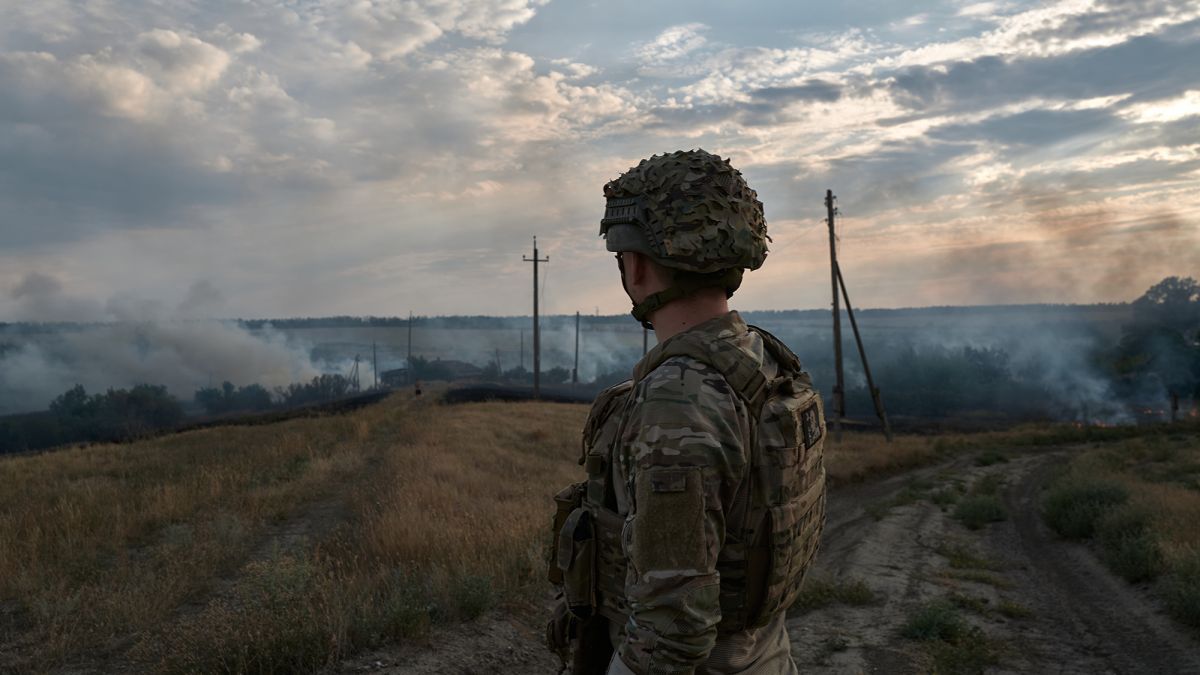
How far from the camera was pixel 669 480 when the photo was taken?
5.51 feet

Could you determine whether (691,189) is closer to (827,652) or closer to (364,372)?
(827,652)

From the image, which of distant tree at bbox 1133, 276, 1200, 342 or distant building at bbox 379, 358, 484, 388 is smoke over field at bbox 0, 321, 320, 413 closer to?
distant building at bbox 379, 358, 484, 388

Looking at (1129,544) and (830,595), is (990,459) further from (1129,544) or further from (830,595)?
(830,595)

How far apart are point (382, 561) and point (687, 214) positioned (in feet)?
21.8

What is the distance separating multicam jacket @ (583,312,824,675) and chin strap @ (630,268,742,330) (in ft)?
0.33

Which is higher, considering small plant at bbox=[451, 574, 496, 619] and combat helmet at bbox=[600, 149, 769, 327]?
combat helmet at bbox=[600, 149, 769, 327]

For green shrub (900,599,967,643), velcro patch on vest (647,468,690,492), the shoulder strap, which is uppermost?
the shoulder strap

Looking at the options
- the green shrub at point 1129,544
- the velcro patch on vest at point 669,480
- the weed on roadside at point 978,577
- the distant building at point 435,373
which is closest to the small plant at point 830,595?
the weed on roadside at point 978,577

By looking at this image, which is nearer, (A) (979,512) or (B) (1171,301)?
(A) (979,512)

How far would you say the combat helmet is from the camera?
6.63 feet

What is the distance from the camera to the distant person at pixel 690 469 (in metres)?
1.69

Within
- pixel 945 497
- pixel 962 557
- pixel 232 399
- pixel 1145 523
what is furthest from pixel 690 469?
pixel 232 399

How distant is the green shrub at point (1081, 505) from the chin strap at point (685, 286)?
37.9ft

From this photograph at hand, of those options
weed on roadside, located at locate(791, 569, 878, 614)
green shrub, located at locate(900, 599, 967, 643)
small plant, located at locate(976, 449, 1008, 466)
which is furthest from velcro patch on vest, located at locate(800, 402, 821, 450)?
small plant, located at locate(976, 449, 1008, 466)
